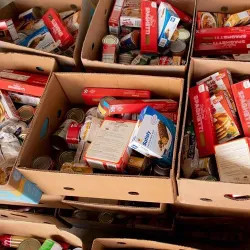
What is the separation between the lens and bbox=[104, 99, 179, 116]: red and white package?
4.37ft

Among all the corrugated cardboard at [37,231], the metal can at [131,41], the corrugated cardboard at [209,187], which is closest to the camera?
the corrugated cardboard at [209,187]

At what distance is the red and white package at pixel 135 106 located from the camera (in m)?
1.33

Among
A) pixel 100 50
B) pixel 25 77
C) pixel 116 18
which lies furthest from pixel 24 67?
pixel 116 18

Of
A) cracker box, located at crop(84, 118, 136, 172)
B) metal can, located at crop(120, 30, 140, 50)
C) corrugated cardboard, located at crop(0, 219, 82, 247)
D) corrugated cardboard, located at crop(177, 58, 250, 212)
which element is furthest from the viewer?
metal can, located at crop(120, 30, 140, 50)

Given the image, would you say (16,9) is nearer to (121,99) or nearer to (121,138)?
(121,99)

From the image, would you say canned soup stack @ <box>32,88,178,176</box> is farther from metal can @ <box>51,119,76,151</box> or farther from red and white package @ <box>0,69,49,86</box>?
red and white package @ <box>0,69,49,86</box>

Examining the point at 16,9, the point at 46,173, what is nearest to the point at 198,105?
the point at 46,173

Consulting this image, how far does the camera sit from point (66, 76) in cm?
140

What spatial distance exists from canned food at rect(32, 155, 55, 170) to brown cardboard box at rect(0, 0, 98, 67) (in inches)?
14.9

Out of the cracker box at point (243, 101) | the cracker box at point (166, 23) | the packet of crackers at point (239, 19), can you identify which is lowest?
the cracker box at point (243, 101)

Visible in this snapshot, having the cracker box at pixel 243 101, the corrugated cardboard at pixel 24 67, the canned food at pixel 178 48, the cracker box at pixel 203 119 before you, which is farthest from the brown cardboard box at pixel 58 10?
the cracker box at pixel 243 101

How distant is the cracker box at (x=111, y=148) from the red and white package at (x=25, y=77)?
1.16 feet

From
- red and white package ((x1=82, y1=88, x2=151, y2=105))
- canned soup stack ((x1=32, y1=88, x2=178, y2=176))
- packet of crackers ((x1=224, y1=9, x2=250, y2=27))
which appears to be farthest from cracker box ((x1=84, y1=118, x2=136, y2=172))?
packet of crackers ((x1=224, y1=9, x2=250, y2=27))

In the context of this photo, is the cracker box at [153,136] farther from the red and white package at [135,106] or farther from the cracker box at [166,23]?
the cracker box at [166,23]
